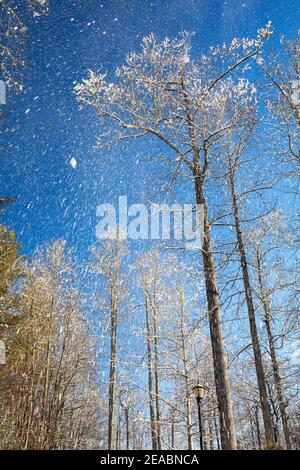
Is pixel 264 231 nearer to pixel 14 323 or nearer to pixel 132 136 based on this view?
pixel 132 136

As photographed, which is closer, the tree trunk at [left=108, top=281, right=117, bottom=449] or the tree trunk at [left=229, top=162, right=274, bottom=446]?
the tree trunk at [left=229, top=162, right=274, bottom=446]

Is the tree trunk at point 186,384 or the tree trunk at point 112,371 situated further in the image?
the tree trunk at point 112,371

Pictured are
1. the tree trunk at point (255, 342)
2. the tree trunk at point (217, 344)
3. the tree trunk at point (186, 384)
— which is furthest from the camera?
the tree trunk at point (186, 384)

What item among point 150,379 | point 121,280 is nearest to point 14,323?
point 121,280

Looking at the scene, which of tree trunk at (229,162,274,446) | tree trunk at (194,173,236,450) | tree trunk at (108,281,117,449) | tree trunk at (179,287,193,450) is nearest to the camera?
tree trunk at (194,173,236,450)

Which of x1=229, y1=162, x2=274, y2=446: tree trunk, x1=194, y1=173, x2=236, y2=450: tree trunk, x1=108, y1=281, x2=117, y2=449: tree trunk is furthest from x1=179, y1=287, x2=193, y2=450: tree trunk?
x1=194, y1=173, x2=236, y2=450: tree trunk

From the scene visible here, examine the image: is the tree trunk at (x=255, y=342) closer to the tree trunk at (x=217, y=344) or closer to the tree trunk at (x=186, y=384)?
the tree trunk at (x=186, y=384)

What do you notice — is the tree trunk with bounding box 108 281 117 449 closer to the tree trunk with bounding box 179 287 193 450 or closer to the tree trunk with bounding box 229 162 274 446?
the tree trunk with bounding box 179 287 193 450

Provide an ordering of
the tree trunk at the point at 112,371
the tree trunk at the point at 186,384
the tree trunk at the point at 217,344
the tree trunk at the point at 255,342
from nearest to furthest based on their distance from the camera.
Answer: the tree trunk at the point at 217,344 < the tree trunk at the point at 255,342 < the tree trunk at the point at 186,384 < the tree trunk at the point at 112,371

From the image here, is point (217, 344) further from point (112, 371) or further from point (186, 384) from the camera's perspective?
point (112, 371)

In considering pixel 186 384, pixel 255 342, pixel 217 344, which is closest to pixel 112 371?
pixel 186 384

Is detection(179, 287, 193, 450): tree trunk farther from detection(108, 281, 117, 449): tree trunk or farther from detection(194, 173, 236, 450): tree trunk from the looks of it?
detection(194, 173, 236, 450): tree trunk

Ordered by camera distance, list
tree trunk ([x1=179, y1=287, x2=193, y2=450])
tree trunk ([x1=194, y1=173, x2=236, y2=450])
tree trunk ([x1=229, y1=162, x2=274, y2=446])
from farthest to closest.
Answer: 1. tree trunk ([x1=179, y1=287, x2=193, y2=450])
2. tree trunk ([x1=229, y1=162, x2=274, y2=446])
3. tree trunk ([x1=194, y1=173, x2=236, y2=450])

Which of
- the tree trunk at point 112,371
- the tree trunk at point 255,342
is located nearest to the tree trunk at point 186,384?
the tree trunk at point 255,342
